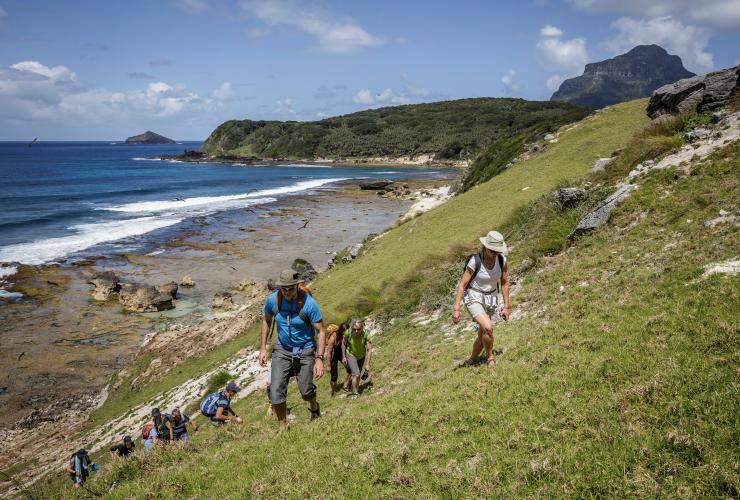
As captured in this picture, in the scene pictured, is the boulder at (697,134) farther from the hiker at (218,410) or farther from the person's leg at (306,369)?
the hiker at (218,410)

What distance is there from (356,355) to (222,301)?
20.8 m

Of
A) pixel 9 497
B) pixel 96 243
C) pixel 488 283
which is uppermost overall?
pixel 488 283

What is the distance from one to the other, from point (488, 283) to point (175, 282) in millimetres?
31284

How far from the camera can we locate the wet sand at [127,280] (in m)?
21.4

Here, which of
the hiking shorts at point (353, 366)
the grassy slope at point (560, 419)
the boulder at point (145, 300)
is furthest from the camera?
the boulder at point (145, 300)

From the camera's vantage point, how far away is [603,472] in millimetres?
4496

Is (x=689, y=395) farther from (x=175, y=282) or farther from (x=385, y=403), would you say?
(x=175, y=282)

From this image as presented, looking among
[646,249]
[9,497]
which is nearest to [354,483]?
[646,249]

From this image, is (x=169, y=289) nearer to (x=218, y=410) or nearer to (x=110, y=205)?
(x=218, y=410)

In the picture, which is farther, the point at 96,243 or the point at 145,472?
the point at 96,243

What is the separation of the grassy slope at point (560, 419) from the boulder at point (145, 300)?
74.2 feet

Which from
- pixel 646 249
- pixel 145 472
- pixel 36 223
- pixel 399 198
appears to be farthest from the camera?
pixel 399 198

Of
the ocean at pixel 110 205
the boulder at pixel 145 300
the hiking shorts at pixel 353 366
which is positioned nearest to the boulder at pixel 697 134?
the hiking shorts at pixel 353 366

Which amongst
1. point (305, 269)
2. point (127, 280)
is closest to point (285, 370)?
point (305, 269)
